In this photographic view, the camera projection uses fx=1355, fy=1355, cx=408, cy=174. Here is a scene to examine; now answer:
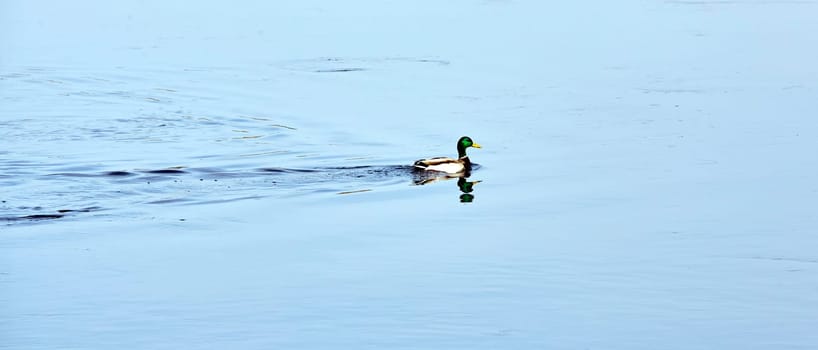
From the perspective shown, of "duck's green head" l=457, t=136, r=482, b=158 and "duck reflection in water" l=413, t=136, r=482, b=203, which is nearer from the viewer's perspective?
"duck reflection in water" l=413, t=136, r=482, b=203

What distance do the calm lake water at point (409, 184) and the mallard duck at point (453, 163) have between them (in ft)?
0.76

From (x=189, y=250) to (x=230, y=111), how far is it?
8506mm

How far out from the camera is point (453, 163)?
1652 cm

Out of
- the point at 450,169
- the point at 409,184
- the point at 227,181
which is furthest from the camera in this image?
the point at 450,169

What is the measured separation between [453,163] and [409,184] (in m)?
1.01

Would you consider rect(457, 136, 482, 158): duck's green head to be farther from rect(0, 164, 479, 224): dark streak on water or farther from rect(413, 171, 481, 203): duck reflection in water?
rect(0, 164, 479, 224): dark streak on water

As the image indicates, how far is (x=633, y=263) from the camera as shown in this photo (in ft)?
37.4

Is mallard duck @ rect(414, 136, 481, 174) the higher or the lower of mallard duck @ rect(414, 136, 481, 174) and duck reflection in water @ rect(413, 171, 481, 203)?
the higher

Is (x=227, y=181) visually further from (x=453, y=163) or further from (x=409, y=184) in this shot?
(x=453, y=163)

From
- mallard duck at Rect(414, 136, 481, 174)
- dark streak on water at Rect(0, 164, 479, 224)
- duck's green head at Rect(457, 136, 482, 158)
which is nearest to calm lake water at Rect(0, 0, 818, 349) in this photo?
dark streak on water at Rect(0, 164, 479, 224)

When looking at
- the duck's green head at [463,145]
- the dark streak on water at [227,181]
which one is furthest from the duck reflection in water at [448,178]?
the duck's green head at [463,145]

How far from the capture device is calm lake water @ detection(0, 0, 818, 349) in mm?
9703

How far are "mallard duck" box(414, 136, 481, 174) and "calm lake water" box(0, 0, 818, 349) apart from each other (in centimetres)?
23

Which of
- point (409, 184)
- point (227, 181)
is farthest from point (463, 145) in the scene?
point (227, 181)
